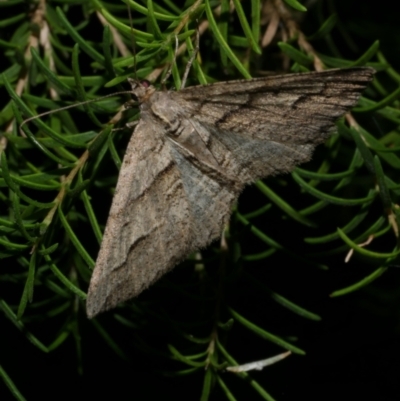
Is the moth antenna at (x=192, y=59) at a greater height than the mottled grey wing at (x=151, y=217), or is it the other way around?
the moth antenna at (x=192, y=59)

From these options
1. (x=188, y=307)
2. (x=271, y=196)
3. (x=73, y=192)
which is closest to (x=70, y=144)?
(x=73, y=192)

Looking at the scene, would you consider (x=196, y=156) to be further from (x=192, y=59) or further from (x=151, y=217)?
(x=192, y=59)

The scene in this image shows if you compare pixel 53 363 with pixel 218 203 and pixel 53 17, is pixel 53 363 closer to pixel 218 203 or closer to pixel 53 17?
pixel 218 203

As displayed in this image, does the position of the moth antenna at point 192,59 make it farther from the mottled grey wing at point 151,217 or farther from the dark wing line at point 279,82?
the mottled grey wing at point 151,217

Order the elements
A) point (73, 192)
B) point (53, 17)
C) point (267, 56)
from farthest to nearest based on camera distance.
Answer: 1. point (267, 56)
2. point (53, 17)
3. point (73, 192)

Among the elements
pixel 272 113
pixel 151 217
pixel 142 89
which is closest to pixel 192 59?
pixel 142 89

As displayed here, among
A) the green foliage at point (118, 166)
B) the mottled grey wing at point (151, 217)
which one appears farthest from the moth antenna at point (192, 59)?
the mottled grey wing at point (151, 217)
